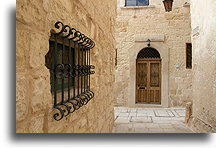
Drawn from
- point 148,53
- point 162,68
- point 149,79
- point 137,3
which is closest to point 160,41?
point 148,53

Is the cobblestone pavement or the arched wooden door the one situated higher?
the arched wooden door

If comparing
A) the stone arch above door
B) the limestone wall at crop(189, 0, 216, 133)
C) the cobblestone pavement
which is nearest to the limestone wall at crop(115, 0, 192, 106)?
the stone arch above door

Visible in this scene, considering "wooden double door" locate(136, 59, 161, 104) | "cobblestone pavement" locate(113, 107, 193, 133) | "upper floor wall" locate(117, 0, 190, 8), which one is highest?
"upper floor wall" locate(117, 0, 190, 8)

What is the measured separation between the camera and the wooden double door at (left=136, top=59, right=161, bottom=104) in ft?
20.4

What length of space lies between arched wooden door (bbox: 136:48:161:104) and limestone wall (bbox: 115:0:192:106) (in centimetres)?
23

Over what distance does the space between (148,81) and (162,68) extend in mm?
588

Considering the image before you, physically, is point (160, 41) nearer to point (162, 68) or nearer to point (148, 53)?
point (148, 53)

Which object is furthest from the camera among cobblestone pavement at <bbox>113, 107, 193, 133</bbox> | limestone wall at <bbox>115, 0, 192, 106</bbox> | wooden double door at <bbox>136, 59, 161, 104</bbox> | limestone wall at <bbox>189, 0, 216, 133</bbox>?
wooden double door at <bbox>136, 59, 161, 104</bbox>

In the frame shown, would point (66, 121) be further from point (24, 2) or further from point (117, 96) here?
point (117, 96)

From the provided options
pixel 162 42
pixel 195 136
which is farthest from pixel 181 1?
pixel 195 136

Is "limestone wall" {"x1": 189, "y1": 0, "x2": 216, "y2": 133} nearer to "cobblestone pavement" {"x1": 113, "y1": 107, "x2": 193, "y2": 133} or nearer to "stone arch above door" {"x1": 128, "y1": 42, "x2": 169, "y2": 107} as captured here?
"cobblestone pavement" {"x1": 113, "y1": 107, "x2": 193, "y2": 133}

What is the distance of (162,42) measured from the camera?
242 inches

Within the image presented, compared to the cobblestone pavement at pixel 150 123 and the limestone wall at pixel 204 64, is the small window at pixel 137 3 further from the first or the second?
the cobblestone pavement at pixel 150 123

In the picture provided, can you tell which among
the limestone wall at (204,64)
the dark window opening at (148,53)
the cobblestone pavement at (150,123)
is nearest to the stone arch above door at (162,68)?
the dark window opening at (148,53)
